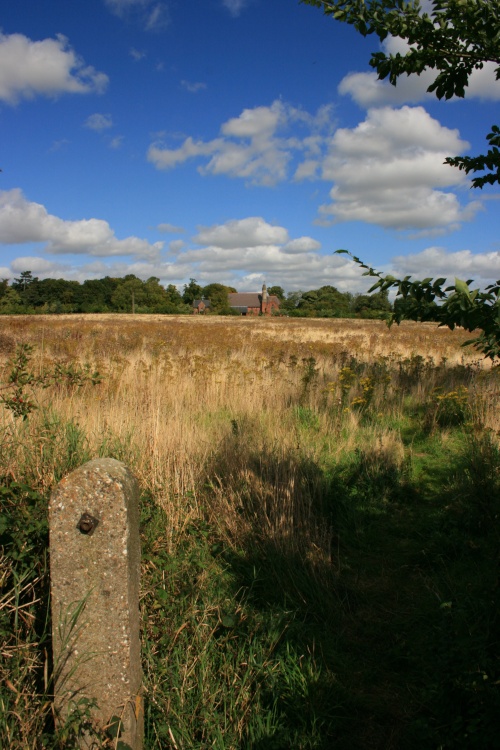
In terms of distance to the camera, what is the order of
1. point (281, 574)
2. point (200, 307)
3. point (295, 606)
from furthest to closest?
point (200, 307) < point (281, 574) < point (295, 606)

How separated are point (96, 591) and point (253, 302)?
104144 millimetres

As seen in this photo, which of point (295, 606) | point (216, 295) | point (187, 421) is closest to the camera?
point (295, 606)

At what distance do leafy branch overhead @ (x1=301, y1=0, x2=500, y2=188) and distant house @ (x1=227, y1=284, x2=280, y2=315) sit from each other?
94226 mm

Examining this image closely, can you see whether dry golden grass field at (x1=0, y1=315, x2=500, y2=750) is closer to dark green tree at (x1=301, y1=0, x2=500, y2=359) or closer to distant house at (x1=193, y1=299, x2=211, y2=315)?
dark green tree at (x1=301, y1=0, x2=500, y2=359)

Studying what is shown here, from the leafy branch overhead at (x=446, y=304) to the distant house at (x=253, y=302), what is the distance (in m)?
94.9

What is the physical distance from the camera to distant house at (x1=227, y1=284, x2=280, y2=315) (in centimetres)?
9944

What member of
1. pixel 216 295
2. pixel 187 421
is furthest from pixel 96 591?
pixel 216 295

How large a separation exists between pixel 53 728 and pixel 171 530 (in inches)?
56.3

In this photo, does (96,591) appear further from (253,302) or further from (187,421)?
(253,302)

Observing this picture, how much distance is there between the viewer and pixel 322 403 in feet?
22.6

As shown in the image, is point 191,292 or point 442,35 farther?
point 191,292

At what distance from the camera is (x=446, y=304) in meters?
1.67

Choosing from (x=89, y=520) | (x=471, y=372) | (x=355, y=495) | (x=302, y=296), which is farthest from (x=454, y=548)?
(x=302, y=296)

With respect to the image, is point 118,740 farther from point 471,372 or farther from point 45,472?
point 471,372
